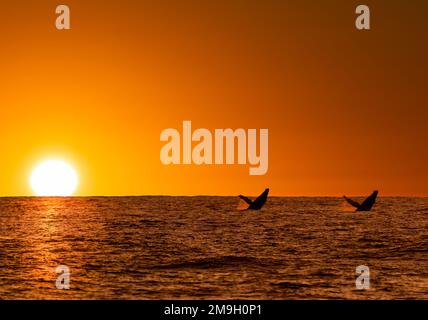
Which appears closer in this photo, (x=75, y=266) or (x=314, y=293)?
(x=314, y=293)

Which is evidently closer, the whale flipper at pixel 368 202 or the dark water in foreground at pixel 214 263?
the dark water in foreground at pixel 214 263

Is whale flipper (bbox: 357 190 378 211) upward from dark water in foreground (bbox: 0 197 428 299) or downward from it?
upward

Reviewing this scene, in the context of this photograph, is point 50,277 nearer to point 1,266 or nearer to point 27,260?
point 1,266

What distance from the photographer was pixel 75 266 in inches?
1494

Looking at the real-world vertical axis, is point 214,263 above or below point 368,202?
below

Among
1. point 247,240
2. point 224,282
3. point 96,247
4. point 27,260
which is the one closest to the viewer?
point 224,282

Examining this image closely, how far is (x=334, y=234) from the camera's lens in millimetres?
63750

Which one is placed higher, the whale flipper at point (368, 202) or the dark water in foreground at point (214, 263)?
the whale flipper at point (368, 202)

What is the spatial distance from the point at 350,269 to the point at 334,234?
27.5 meters

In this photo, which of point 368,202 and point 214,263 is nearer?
point 214,263

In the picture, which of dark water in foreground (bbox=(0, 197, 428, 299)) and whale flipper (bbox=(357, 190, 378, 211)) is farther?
whale flipper (bbox=(357, 190, 378, 211))
